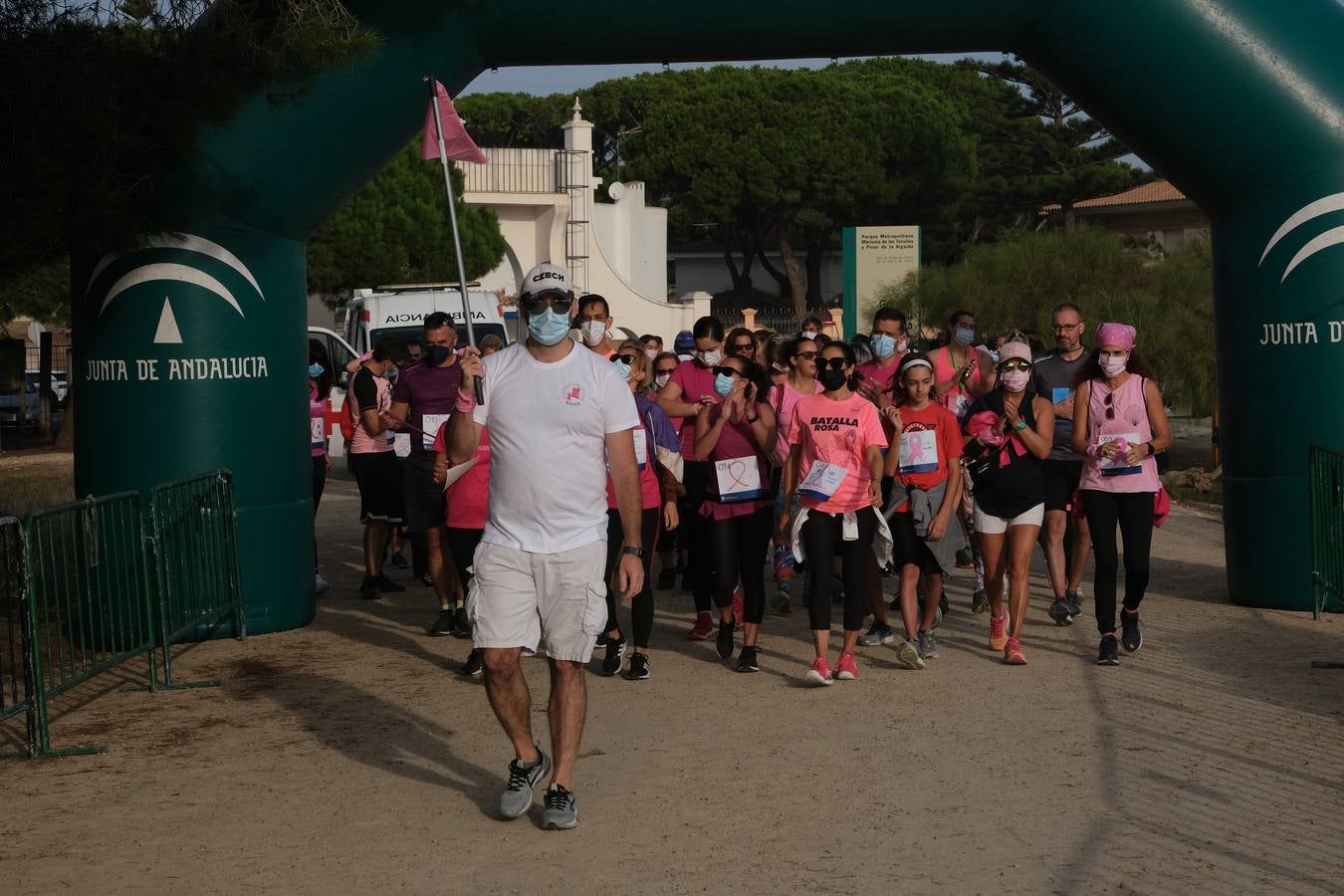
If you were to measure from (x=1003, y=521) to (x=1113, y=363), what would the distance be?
109cm

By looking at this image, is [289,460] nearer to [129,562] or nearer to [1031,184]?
[129,562]

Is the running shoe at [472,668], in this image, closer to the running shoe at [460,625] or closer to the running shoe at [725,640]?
the running shoe at [460,625]

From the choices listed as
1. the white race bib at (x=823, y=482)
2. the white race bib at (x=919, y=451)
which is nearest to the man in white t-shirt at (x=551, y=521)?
the white race bib at (x=823, y=482)

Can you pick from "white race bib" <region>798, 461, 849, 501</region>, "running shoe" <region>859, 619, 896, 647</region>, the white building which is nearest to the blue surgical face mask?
"white race bib" <region>798, 461, 849, 501</region>

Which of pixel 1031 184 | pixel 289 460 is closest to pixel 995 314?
pixel 1031 184

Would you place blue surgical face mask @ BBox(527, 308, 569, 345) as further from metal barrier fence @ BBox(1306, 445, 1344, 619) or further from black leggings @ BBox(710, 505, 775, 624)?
metal barrier fence @ BBox(1306, 445, 1344, 619)

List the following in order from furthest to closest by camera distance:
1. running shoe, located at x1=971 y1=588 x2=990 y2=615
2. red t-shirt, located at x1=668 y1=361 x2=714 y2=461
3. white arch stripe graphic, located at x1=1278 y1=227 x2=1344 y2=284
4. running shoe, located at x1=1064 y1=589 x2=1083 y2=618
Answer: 1. running shoe, located at x1=971 y1=588 x2=990 y2=615
2. running shoe, located at x1=1064 y1=589 x2=1083 y2=618
3. white arch stripe graphic, located at x1=1278 y1=227 x2=1344 y2=284
4. red t-shirt, located at x1=668 y1=361 x2=714 y2=461

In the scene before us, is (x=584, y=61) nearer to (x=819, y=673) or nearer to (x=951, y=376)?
(x=951, y=376)

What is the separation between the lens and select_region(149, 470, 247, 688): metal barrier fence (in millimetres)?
9039

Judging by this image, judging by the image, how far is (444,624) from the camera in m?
10.7

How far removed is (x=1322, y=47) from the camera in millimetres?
10336

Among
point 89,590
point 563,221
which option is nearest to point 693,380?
point 89,590

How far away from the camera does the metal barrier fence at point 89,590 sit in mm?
7883

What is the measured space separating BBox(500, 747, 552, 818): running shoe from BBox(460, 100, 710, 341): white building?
40.6m
